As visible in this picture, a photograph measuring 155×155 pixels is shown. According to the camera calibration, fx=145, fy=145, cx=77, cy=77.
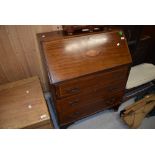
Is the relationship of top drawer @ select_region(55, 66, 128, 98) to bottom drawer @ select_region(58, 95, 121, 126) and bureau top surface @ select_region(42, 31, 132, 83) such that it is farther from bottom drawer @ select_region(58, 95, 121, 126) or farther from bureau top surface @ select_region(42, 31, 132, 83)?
bottom drawer @ select_region(58, 95, 121, 126)

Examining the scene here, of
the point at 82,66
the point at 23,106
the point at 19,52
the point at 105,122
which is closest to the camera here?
the point at 82,66

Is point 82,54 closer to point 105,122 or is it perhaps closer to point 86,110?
point 86,110

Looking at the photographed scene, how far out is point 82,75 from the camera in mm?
1111

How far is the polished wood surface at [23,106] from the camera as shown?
3.93ft

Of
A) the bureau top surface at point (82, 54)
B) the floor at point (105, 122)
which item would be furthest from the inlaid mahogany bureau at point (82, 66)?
the floor at point (105, 122)

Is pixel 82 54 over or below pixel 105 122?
over

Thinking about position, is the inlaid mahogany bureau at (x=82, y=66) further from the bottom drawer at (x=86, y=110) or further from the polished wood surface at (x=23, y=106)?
the polished wood surface at (x=23, y=106)

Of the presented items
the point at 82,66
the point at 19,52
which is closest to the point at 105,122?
the point at 82,66

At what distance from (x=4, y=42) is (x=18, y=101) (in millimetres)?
552

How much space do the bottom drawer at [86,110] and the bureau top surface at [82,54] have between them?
18.0 inches

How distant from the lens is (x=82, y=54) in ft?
3.78

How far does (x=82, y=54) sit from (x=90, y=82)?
0.80 feet
